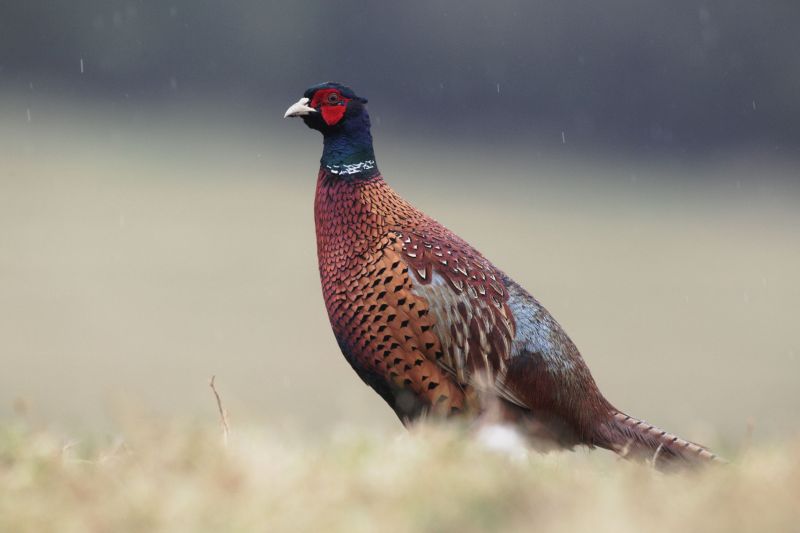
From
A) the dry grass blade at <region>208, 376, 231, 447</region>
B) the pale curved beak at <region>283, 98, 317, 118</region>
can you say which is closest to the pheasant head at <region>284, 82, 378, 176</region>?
the pale curved beak at <region>283, 98, 317, 118</region>

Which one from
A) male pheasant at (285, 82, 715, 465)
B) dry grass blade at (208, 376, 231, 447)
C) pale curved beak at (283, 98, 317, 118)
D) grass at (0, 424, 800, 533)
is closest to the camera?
grass at (0, 424, 800, 533)

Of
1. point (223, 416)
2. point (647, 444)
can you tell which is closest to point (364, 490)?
point (223, 416)

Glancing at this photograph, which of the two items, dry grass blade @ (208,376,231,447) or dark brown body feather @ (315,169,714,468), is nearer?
dry grass blade @ (208,376,231,447)

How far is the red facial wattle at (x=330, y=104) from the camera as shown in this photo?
596 cm

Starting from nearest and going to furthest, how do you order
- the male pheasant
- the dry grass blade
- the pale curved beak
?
the dry grass blade → the male pheasant → the pale curved beak

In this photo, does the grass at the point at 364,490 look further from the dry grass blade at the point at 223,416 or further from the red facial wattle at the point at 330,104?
the red facial wattle at the point at 330,104

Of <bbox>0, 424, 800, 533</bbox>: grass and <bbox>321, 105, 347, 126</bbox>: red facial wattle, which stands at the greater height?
<bbox>321, 105, 347, 126</bbox>: red facial wattle

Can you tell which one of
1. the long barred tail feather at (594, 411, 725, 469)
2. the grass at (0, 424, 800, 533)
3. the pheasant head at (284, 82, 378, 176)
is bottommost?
the long barred tail feather at (594, 411, 725, 469)

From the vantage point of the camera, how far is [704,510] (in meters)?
2.99

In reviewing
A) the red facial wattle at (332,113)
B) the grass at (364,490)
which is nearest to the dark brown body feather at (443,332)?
the red facial wattle at (332,113)

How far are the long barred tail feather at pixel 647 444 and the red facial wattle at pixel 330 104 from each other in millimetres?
2398

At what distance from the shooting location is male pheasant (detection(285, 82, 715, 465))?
5383 mm

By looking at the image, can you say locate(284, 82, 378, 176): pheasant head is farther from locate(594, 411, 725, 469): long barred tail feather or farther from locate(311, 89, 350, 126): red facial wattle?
locate(594, 411, 725, 469): long barred tail feather

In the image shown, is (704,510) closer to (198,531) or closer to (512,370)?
(198,531)
